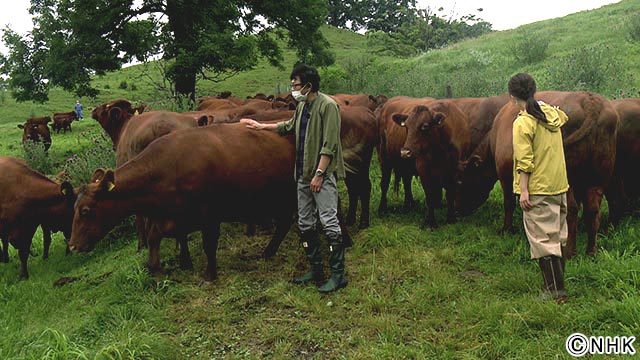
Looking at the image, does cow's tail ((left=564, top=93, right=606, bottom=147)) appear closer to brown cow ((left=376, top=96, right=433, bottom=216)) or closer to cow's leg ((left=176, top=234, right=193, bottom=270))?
brown cow ((left=376, top=96, right=433, bottom=216))

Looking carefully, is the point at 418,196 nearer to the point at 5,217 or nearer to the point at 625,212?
the point at 625,212

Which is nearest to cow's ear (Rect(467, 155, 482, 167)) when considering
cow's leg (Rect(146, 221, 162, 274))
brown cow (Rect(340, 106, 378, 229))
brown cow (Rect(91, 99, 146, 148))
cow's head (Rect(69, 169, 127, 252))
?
brown cow (Rect(340, 106, 378, 229))

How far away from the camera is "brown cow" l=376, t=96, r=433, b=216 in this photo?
791cm

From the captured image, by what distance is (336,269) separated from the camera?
5.28m

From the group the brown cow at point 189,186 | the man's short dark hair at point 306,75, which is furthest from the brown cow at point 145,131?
the man's short dark hair at point 306,75

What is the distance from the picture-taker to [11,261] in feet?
27.6

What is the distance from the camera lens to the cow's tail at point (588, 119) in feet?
16.3

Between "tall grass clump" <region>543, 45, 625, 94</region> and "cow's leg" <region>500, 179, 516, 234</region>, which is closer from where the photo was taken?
Result: "cow's leg" <region>500, 179, 516, 234</region>

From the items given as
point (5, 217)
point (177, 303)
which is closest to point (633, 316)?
point (177, 303)

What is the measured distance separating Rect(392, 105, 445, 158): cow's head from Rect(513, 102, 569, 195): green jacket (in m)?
2.50

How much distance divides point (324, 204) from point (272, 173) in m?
1.04

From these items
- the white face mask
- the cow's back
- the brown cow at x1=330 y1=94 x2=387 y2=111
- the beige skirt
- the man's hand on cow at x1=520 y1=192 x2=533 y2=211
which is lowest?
the beige skirt

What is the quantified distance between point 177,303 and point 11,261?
4824 mm

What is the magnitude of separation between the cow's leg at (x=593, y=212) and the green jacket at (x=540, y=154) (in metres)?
1.12
